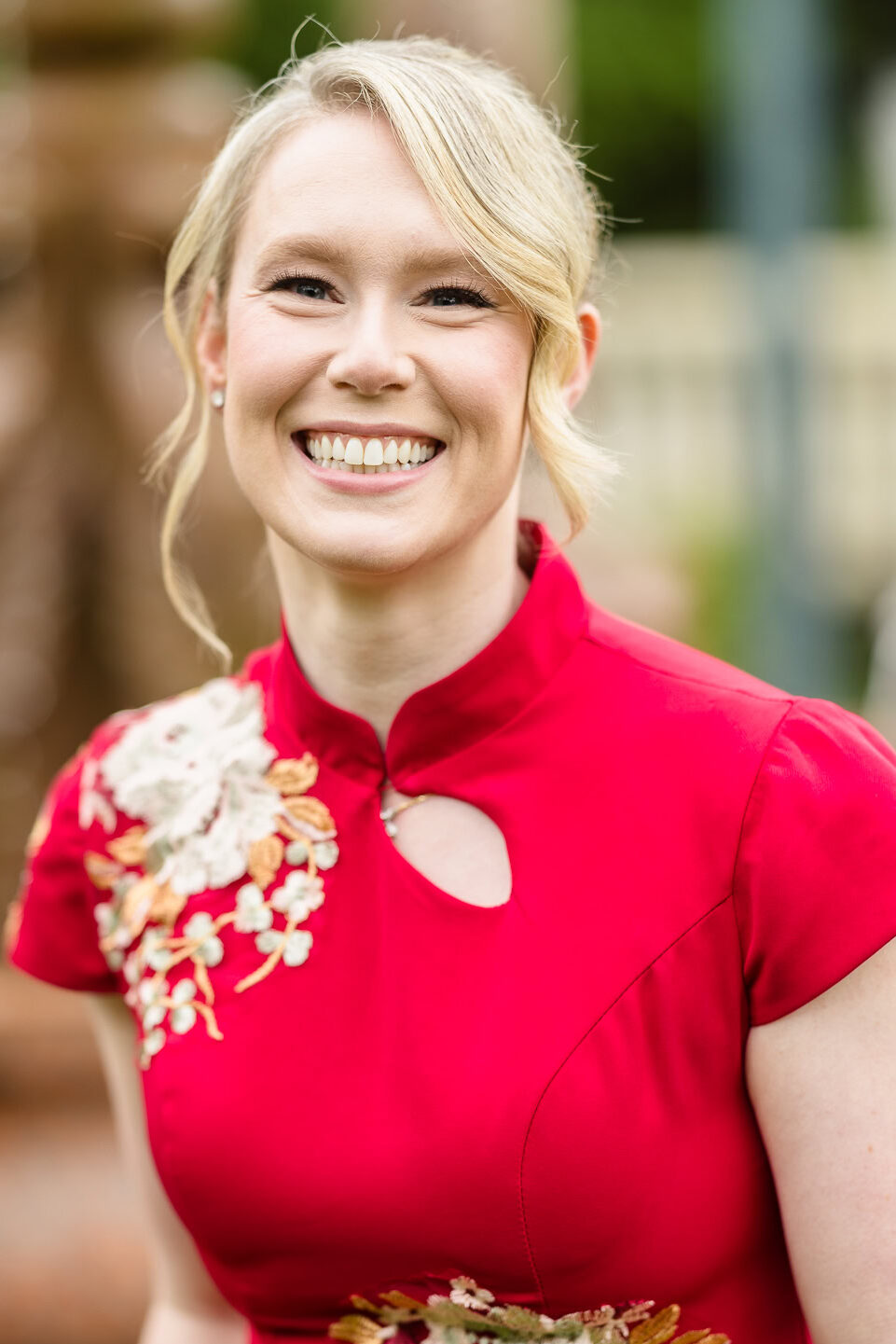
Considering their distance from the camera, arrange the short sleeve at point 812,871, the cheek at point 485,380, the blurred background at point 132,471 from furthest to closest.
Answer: the blurred background at point 132,471 → the cheek at point 485,380 → the short sleeve at point 812,871

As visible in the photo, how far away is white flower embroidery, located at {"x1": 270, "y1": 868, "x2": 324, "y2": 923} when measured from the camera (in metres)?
1.74

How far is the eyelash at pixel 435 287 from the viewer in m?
1.62

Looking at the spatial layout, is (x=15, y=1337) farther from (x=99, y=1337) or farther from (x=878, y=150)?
(x=878, y=150)

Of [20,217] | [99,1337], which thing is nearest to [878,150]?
[20,217]

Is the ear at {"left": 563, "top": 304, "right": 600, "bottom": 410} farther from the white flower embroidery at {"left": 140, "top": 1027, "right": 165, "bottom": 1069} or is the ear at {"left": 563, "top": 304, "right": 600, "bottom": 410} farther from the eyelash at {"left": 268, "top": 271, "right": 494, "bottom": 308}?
the white flower embroidery at {"left": 140, "top": 1027, "right": 165, "bottom": 1069}

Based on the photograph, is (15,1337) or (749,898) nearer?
(749,898)

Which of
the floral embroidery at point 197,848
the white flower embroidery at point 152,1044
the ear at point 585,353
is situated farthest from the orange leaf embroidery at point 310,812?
the ear at point 585,353

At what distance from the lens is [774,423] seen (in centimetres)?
620

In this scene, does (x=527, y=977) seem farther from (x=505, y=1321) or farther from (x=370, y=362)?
(x=370, y=362)

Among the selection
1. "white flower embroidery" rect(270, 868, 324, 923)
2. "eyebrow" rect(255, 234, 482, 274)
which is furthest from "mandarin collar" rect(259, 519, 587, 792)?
"eyebrow" rect(255, 234, 482, 274)

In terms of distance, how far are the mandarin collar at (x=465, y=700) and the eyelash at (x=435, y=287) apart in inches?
11.2

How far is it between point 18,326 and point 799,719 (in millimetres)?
3743

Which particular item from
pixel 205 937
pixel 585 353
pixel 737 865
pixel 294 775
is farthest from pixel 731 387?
pixel 737 865

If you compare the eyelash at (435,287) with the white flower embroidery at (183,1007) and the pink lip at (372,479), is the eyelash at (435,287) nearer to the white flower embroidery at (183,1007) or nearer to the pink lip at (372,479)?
the pink lip at (372,479)
